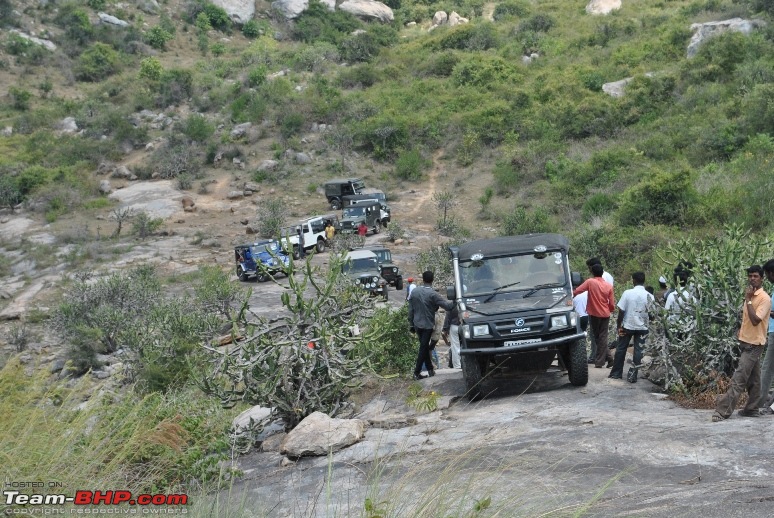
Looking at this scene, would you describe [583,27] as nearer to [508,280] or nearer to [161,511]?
[508,280]

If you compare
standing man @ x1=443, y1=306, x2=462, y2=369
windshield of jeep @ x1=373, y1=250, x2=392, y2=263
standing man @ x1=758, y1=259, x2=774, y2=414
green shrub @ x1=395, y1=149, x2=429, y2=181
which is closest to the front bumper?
standing man @ x1=443, y1=306, x2=462, y2=369

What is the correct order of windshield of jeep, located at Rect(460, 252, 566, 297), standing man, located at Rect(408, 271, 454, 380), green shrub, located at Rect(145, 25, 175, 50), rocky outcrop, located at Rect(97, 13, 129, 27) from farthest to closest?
rocky outcrop, located at Rect(97, 13, 129, 27) → green shrub, located at Rect(145, 25, 175, 50) → standing man, located at Rect(408, 271, 454, 380) → windshield of jeep, located at Rect(460, 252, 566, 297)

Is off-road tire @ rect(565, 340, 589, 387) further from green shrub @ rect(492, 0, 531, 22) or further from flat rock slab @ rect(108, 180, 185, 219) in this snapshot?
green shrub @ rect(492, 0, 531, 22)

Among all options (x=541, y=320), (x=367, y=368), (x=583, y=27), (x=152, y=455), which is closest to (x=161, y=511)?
(x=152, y=455)

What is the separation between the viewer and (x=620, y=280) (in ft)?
72.7

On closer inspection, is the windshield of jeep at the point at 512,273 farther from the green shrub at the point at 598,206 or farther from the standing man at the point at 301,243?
the standing man at the point at 301,243

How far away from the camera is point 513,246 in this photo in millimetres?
10773

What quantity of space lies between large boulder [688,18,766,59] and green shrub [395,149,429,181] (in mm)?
16204

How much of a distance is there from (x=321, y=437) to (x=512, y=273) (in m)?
3.62

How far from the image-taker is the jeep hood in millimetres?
10070

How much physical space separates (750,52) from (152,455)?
40391 mm

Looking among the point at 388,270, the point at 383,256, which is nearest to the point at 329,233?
the point at 383,256

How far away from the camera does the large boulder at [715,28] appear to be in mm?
43781

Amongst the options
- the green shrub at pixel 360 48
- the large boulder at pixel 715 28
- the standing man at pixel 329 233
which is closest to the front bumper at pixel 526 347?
the standing man at pixel 329 233
